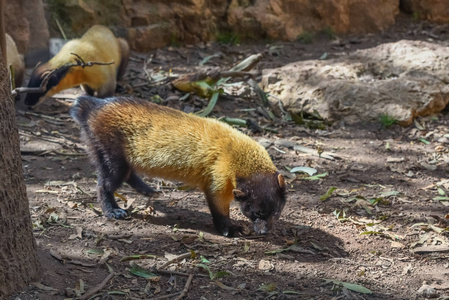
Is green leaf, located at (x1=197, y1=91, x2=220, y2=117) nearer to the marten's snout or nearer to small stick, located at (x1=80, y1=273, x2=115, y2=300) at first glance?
the marten's snout

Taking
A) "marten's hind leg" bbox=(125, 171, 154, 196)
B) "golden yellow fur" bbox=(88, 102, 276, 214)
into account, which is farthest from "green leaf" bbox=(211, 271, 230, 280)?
"marten's hind leg" bbox=(125, 171, 154, 196)

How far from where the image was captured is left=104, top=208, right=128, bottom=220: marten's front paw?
5.32m

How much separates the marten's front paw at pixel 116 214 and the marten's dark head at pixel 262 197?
1.13 metres

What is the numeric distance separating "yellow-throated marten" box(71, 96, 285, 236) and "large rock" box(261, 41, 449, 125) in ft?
10.4

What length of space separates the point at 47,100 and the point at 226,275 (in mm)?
5376

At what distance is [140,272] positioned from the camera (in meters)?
4.36

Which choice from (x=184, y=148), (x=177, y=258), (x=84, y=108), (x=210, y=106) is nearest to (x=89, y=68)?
(x=210, y=106)

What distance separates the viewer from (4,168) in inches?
143

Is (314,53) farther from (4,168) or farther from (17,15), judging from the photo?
(4,168)

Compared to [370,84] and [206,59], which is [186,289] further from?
[206,59]

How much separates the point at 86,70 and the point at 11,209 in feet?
17.0

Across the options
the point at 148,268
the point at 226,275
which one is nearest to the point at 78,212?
the point at 148,268

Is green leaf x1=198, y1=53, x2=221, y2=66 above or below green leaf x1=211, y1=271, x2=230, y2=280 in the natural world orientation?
below

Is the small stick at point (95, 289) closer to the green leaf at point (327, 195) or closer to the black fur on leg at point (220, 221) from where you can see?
the black fur on leg at point (220, 221)
